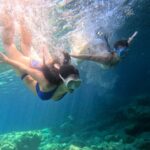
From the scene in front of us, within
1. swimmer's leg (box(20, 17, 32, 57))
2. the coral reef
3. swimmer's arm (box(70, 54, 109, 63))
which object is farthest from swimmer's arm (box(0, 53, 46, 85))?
the coral reef

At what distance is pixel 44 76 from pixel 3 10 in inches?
343

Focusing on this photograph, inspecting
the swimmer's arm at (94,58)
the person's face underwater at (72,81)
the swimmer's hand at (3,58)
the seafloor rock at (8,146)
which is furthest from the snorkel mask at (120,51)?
the seafloor rock at (8,146)

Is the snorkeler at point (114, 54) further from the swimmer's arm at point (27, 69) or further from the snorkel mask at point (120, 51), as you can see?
the swimmer's arm at point (27, 69)

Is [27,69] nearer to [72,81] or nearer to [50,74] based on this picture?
[50,74]

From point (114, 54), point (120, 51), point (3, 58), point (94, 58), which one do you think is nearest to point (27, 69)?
point (3, 58)

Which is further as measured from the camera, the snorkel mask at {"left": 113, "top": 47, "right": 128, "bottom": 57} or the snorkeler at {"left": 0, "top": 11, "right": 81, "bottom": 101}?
the snorkel mask at {"left": 113, "top": 47, "right": 128, "bottom": 57}

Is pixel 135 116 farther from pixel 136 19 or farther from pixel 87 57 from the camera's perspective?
pixel 87 57

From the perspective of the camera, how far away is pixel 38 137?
83.4 feet

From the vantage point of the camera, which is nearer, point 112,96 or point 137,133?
point 137,133

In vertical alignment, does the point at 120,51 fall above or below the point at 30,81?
above

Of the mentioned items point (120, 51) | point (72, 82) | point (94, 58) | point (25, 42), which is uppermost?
point (25, 42)

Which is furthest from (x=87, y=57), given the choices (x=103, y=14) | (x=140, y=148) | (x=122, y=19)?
(x=122, y=19)

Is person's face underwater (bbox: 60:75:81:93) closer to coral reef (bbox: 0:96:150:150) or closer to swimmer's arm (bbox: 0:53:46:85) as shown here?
swimmer's arm (bbox: 0:53:46:85)

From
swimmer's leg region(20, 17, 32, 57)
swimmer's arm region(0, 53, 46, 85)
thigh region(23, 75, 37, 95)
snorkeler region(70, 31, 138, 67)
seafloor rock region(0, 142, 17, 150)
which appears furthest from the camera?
seafloor rock region(0, 142, 17, 150)
